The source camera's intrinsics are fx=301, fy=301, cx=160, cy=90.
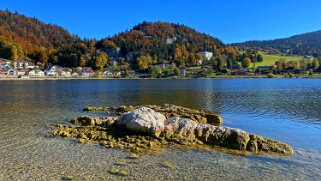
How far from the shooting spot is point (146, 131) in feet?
82.9

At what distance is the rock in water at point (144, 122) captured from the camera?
25.2 metres

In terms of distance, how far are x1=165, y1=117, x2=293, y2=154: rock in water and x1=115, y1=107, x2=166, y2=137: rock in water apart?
0.78m

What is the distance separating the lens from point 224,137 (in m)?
23.8

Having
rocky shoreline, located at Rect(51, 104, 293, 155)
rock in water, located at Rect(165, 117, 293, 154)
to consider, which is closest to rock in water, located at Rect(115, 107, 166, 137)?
rocky shoreline, located at Rect(51, 104, 293, 155)

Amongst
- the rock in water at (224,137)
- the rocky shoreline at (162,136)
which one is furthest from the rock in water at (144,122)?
the rock in water at (224,137)

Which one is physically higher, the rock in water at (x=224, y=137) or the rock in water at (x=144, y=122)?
the rock in water at (x=144, y=122)

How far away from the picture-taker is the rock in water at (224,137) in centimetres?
2250

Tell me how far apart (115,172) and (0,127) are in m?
17.7

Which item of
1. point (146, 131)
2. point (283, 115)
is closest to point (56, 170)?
point (146, 131)

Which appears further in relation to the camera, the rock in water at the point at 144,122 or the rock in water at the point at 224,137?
the rock in water at the point at 144,122

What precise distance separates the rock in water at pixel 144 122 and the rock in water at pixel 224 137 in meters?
0.78

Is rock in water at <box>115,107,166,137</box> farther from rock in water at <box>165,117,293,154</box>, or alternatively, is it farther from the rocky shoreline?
rock in water at <box>165,117,293,154</box>

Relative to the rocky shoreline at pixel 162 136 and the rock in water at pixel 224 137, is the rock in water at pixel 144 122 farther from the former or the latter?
the rock in water at pixel 224 137

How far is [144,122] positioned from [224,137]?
22.1 feet
